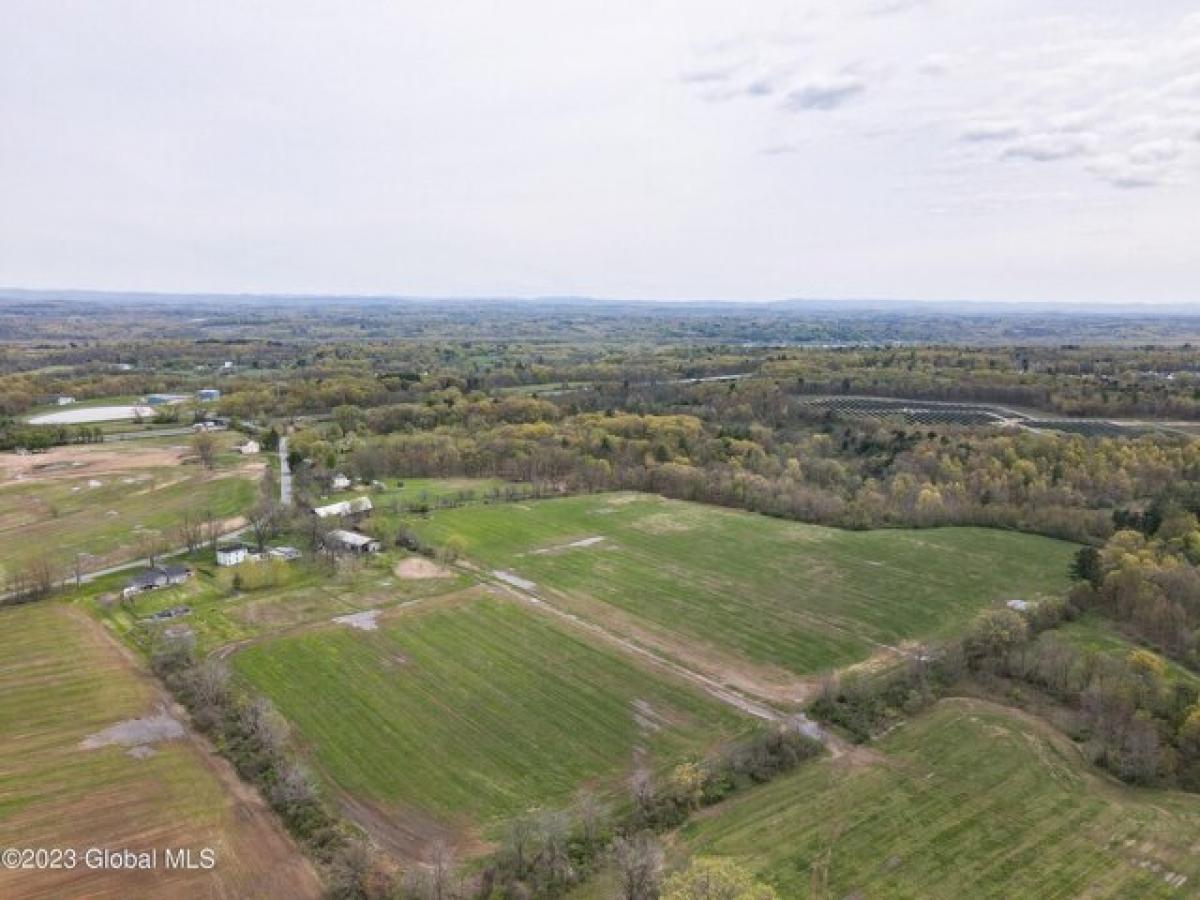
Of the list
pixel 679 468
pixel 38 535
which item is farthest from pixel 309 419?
pixel 679 468

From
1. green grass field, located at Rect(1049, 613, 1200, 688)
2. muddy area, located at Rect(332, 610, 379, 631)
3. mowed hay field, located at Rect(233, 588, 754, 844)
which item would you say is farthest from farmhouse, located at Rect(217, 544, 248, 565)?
green grass field, located at Rect(1049, 613, 1200, 688)

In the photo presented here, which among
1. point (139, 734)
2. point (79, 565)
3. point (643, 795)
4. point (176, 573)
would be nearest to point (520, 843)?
point (643, 795)

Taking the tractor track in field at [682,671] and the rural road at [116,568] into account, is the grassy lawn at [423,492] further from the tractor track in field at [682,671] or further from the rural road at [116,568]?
the tractor track in field at [682,671]

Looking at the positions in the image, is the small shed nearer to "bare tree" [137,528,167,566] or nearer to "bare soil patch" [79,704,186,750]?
"bare tree" [137,528,167,566]

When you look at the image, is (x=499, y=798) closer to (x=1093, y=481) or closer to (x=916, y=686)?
(x=916, y=686)

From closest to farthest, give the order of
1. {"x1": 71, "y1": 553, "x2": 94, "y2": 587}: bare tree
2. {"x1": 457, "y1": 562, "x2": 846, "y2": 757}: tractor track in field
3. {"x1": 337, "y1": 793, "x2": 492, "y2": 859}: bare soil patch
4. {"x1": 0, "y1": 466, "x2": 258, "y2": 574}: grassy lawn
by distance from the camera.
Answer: {"x1": 337, "y1": 793, "x2": 492, "y2": 859}: bare soil patch, {"x1": 457, "y1": 562, "x2": 846, "y2": 757}: tractor track in field, {"x1": 71, "y1": 553, "x2": 94, "y2": 587}: bare tree, {"x1": 0, "y1": 466, "x2": 258, "y2": 574}: grassy lawn

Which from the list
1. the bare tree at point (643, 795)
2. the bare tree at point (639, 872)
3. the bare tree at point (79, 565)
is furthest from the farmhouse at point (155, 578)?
the bare tree at point (639, 872)
